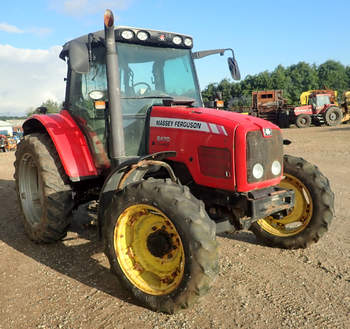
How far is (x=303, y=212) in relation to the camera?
12.3ft

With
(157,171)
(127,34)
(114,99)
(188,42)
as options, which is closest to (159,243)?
(157,171)

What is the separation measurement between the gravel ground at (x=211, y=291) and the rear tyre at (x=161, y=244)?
0.19 metres

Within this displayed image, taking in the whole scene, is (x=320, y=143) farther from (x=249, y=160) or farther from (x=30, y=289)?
(x=30, y=289)

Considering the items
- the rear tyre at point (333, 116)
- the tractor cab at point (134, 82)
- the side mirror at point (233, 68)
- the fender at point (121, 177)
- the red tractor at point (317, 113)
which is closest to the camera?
the fender at point (121, 177)

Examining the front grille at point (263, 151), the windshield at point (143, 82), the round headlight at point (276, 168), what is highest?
the windshield at point (143, 82)

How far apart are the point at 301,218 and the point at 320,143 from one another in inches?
399

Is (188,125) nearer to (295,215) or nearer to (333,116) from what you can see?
(295,215)

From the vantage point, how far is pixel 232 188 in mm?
2949

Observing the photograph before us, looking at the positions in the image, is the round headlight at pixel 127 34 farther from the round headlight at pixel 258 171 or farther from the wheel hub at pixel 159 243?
A: the wheel hub at pixel 159 243

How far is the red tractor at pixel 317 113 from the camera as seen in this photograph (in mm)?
20859

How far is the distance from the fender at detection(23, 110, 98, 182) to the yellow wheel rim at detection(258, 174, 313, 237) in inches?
81.6

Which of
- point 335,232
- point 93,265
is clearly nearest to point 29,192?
point 93,265

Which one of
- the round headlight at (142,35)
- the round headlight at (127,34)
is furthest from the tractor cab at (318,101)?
the round headlight at (127,34)

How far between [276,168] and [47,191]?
2.40 metres
